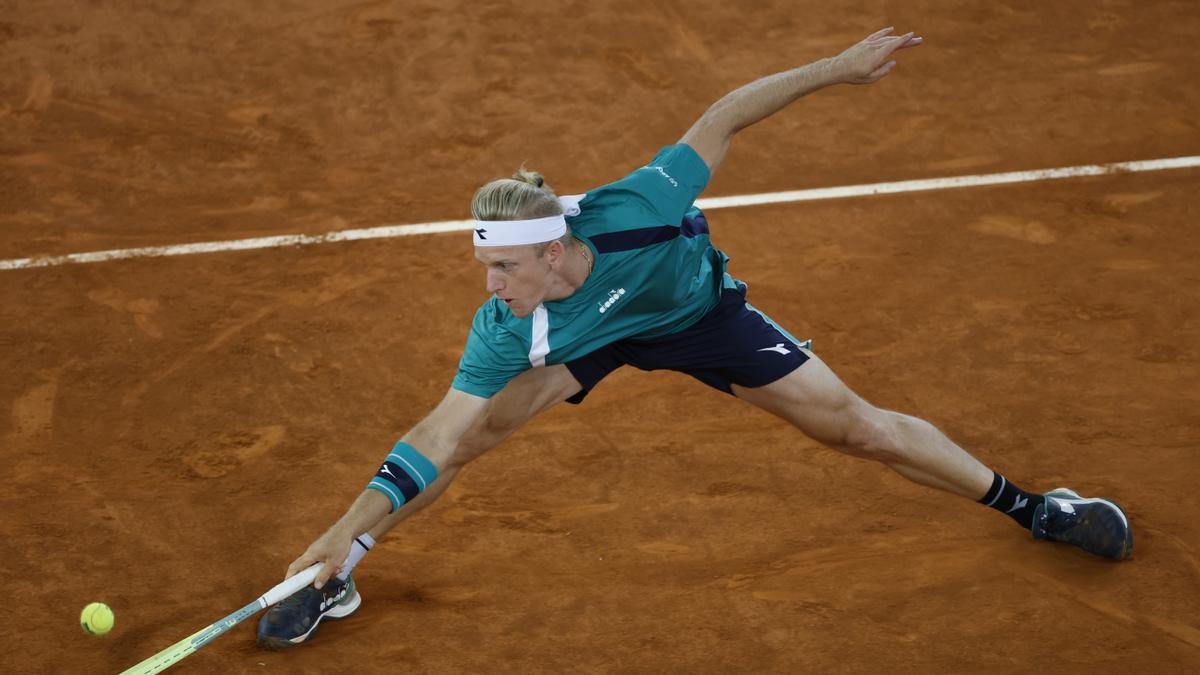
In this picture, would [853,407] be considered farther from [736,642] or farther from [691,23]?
[691,23]

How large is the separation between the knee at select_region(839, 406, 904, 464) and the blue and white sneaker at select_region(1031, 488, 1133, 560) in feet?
2.60

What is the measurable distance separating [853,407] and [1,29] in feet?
25.1

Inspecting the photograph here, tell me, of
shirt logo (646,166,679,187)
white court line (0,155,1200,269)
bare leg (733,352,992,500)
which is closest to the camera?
shirt logo (646,166,679,187)

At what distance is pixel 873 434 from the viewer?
5.71 metres

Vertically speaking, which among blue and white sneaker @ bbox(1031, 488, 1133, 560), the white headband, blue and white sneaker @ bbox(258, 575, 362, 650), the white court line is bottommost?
blue and white sneaker @ bbox(1031, 488, 1133, 560)

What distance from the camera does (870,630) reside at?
5.75m

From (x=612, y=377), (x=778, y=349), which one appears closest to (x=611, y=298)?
(x=778, y=349)

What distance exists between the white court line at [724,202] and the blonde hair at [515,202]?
10.9 ft

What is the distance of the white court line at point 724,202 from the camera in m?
8.36

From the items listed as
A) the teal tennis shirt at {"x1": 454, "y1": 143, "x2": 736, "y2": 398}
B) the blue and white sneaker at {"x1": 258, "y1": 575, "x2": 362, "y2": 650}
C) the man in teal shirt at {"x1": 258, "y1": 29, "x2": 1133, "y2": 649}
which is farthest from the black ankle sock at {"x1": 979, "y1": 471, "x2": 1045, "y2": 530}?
the blue and white sneaker at {"x1": 258, "y1": 575, "x2": 362, "y2": 650}

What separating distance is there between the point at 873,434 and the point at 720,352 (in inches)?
27.0

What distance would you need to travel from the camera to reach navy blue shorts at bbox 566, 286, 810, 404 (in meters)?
5.65

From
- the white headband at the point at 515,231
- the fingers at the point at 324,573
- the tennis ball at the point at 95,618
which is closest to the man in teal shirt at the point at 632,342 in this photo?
the white headband at the point at 515,231

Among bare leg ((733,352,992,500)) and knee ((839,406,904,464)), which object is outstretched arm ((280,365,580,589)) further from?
knee ((839,406,904,464))
